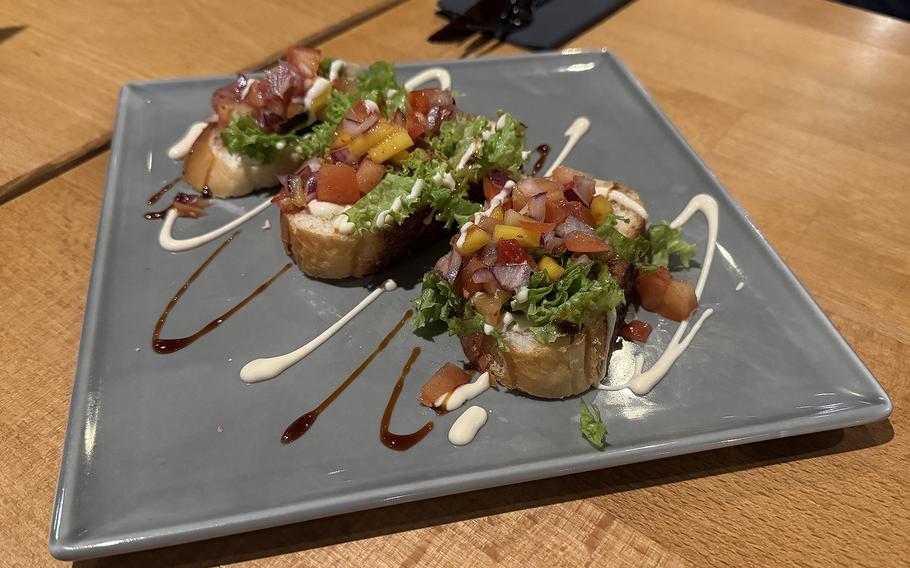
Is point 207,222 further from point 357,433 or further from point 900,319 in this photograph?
point 900,319

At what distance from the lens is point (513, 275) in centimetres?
228

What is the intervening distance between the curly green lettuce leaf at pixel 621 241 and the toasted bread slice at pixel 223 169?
5.21ft

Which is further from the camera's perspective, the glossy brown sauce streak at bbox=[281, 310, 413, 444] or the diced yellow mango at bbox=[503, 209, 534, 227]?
the diced yellow mango at bbox=[503, 209, 534, 227]

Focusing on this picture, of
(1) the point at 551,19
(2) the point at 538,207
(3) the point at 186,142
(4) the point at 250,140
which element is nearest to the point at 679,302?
(2) the point at 538,207

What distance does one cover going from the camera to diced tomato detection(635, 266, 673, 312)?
8.54ft

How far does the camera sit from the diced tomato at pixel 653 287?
2604 mm

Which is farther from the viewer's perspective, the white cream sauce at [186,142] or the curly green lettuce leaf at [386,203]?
the white cream sauce at [186,142]

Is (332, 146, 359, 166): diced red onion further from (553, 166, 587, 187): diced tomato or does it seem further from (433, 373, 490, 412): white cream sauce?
(433, 373, 490, 412): white cream sauce

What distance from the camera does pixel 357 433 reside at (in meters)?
2.18

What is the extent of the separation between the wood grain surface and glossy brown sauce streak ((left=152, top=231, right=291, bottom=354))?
1.14 meters

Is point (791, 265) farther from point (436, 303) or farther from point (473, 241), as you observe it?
point (436, 303)

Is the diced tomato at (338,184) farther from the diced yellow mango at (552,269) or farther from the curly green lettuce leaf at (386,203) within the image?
the diced yellow mango at (552,269)

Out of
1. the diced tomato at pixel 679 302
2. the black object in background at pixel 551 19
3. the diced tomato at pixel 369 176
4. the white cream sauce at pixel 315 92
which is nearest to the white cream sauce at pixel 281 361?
the diced tomato at pixel 369 176

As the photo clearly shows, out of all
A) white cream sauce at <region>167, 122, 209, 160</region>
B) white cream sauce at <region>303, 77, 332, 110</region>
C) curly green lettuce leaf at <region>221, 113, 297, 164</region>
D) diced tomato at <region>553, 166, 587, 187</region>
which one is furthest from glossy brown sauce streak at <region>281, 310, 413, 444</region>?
white cream sauce at <region>167, 122, 209, 160</region>
